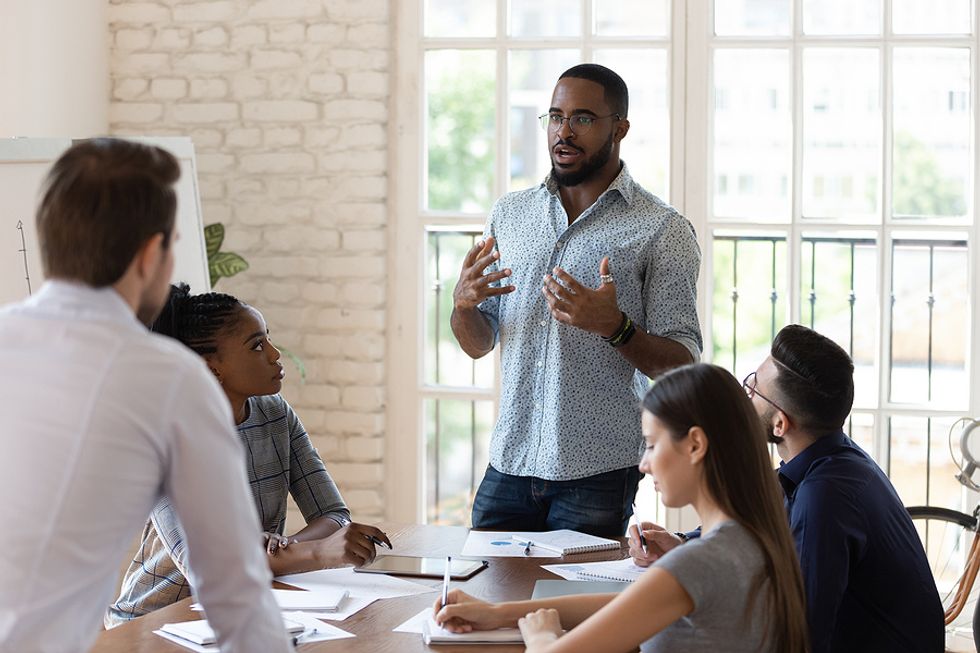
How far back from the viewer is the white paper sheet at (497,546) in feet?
8.00

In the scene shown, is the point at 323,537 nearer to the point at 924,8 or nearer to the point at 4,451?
the point at 4,451

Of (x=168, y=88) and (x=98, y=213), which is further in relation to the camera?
(x=168, y=88)

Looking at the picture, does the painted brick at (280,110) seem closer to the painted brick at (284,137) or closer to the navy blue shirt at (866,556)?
the painted brick at (284,137)

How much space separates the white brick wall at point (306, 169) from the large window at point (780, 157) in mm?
127

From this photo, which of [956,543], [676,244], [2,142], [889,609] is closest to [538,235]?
[676,244]

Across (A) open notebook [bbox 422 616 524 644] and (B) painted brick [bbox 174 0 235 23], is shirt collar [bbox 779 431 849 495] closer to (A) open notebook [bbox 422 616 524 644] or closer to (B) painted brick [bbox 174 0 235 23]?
(A) open notebook [bbox 422 616 524 644]

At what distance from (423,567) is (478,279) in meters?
0.71

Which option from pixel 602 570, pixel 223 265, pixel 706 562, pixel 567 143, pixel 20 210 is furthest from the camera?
pixel 223 265

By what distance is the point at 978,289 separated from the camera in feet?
12.7

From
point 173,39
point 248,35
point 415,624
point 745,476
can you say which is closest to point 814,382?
point 745,476

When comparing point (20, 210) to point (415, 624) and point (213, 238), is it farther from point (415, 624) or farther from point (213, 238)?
point (415, 624)

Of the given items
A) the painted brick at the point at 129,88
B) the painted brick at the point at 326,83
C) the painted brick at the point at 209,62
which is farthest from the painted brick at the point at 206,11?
the painted brick at the point at 326,83

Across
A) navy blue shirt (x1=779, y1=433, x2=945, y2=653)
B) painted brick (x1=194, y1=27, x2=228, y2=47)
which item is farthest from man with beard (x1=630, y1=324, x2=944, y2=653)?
painted brick (x1=194, y1=27, x2=228, y2=47)

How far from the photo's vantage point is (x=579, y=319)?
2588 millimetres
